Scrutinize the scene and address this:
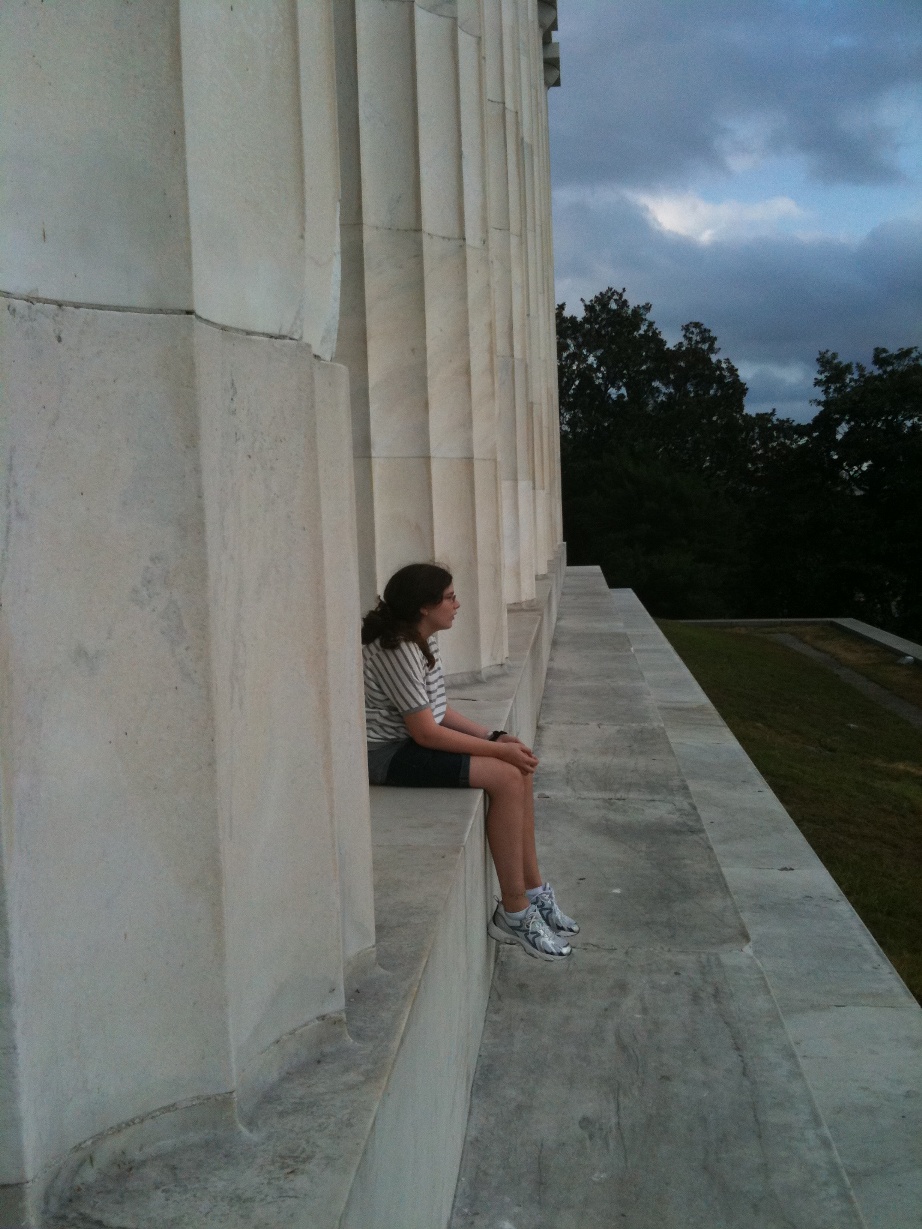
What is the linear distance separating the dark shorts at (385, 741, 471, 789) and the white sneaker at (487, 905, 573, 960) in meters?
0.69

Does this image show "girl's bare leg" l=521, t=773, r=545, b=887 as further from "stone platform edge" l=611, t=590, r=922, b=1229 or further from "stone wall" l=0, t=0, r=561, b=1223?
"stone wall" l=0, t=0, r=561, b=1223

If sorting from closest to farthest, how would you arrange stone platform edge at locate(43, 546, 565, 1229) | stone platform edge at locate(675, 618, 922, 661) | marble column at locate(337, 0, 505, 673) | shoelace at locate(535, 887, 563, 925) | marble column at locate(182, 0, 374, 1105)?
stone platform edge at locate(43, 546, 565, 1229)
marble column at locate(182, 0, 374, 1105)
shoelace at locate(535, 887, 563, 925)
marble column at locate(337, 0, 505, 673)
stone platform edge at locate(675, 618, 922, 661)

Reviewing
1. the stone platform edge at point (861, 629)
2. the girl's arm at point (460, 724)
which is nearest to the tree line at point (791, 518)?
the stone platform edge at point (861, 629)

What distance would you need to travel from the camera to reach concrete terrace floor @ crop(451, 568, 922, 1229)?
4387 mm

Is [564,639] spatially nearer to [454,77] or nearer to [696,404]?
[454,77]

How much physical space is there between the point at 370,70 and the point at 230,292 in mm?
5535

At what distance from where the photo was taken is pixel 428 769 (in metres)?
6.01

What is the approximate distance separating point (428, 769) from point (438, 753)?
0.09 metres

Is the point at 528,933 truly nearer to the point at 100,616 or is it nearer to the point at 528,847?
the point at 528,847

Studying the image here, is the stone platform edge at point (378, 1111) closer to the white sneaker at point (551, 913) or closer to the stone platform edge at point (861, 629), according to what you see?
the white sneaker at point (551, 913)

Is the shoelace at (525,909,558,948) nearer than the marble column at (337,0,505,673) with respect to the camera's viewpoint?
Yes

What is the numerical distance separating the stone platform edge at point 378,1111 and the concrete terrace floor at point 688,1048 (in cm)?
32

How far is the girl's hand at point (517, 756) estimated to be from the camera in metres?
6.04

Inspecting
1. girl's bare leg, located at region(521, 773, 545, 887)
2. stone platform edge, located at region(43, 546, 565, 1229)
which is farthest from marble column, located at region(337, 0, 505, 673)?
stone platform edge, located at region(43, 546, 565, 1229)
